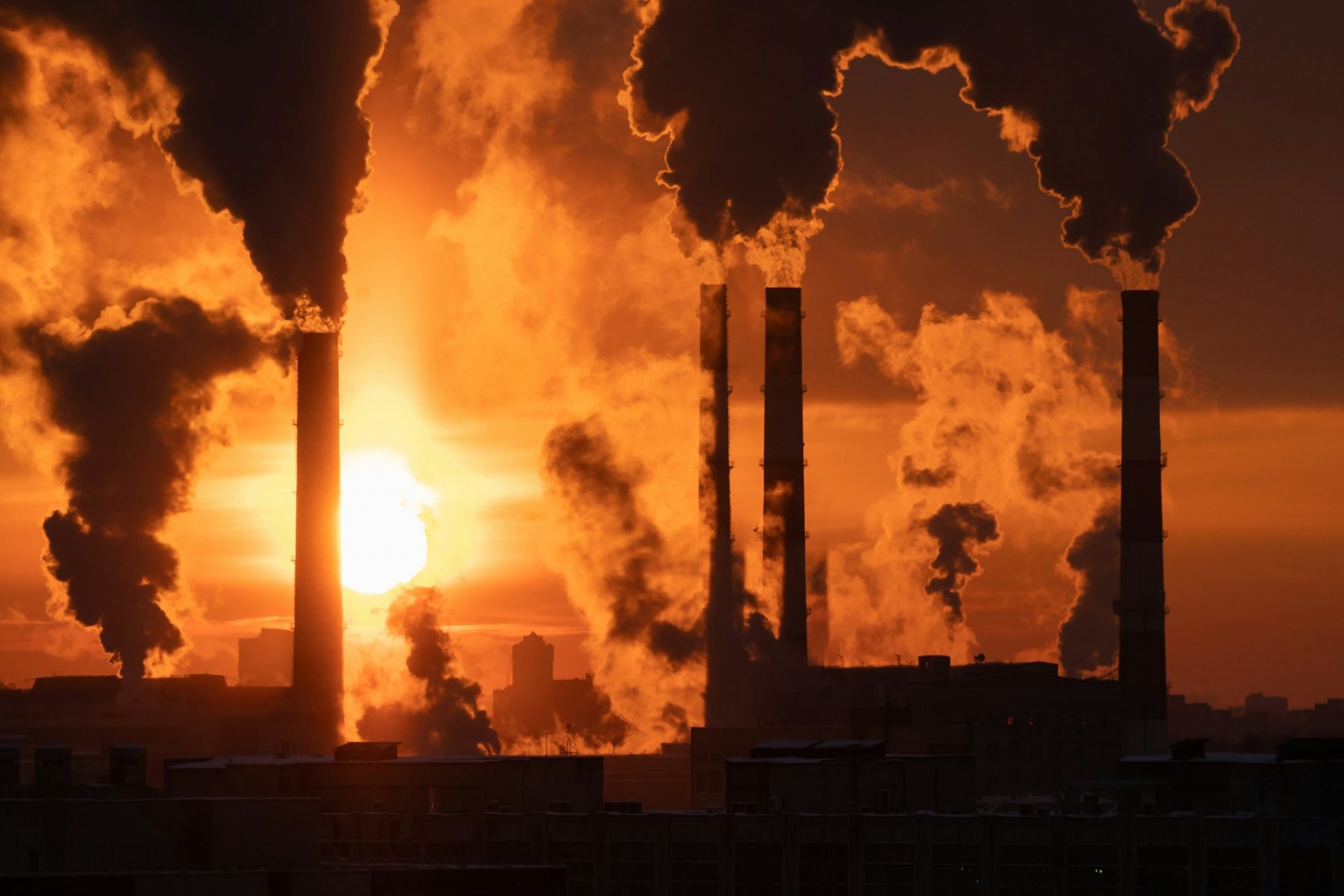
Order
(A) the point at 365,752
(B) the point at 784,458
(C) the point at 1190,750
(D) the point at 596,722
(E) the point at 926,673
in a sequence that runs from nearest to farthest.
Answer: (C) the point at 1190,750
(A) the point at 365,752
(B) the point at 784,458
(E) the point at 926,673
(D) the point at 596,722

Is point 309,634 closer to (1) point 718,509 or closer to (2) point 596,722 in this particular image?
(1) point 718,509

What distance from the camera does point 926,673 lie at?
126 m

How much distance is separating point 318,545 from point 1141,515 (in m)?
30.1

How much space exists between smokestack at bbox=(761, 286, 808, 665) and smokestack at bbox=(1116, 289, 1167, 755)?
1391 cm

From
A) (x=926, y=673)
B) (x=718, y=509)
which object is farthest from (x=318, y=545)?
(x=926, y=673)

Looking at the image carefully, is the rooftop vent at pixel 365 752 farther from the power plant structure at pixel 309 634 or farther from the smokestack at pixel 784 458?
the smokestack at pixel 784 458

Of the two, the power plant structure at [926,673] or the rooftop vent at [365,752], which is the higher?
the power plant structure at [926,673]

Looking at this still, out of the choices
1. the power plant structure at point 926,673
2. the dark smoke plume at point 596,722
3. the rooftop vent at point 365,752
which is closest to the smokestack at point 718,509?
the power plant structure at point 926,673

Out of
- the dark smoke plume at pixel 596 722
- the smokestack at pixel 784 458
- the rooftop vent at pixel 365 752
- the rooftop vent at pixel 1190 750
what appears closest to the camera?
the rooftop vent at pixel 1190 750

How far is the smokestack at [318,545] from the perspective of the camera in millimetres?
96750

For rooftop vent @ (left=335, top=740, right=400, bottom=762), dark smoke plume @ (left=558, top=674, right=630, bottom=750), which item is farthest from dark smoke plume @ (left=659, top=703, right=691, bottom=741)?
rooftop vent @ (left=335, top=740, right=400, bottom=762)

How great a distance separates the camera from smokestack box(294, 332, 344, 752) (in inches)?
3809

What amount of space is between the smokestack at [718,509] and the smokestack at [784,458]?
102 inches

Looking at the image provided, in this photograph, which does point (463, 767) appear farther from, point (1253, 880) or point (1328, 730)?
point (1328, 730)
